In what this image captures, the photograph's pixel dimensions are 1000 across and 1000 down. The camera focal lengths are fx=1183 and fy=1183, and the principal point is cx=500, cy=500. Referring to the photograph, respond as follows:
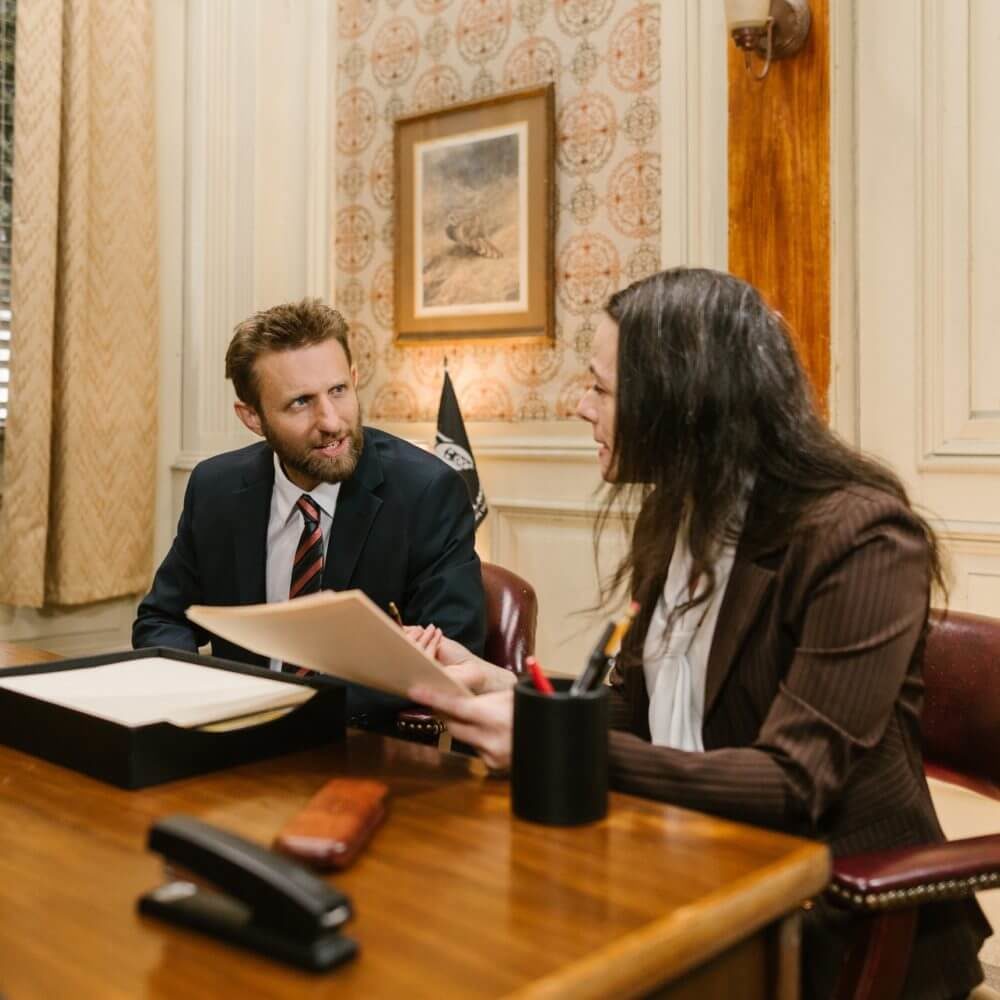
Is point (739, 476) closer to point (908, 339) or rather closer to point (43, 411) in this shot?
point (908, 339)

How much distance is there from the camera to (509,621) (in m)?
2.11

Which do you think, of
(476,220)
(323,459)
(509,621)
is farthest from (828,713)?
(476,220)

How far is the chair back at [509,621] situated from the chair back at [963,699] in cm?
75

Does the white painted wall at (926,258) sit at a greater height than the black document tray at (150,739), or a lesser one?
greater

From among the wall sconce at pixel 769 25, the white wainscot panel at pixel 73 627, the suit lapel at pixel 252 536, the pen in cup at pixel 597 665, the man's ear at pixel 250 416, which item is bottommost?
the white wainscot panel at pixel 73 627

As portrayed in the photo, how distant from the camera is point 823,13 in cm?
285

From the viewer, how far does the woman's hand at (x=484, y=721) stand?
1159 mm

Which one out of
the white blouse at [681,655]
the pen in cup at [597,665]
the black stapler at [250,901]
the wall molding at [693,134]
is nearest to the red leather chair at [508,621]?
the white blouse at [681,655]

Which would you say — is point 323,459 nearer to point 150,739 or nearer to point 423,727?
point 423,727

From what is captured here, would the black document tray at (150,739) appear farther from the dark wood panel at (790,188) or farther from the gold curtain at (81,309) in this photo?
the gold curtain at (81,309)

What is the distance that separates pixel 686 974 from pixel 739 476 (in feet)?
2.05

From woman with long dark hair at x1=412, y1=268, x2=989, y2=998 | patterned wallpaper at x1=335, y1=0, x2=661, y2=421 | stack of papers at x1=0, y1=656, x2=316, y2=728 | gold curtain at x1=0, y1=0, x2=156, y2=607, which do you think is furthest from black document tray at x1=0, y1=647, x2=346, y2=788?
gold curtain at x1=0, y1=0, x2=156, y2=607

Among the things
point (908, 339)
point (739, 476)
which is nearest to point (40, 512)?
point (908, 339)

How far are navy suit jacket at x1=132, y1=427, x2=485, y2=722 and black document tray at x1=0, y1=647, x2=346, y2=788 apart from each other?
0.70m
